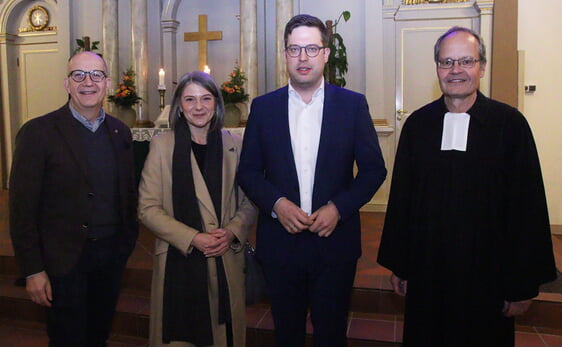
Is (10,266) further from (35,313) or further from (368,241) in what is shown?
(368,241)

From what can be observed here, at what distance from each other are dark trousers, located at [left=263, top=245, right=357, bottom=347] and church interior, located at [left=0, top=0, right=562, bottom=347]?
7.15 feet

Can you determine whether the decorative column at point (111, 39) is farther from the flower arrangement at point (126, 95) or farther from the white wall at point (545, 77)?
the white wall at point (545, 77)

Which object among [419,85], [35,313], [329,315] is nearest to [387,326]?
[329,315]

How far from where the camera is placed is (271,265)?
2.02m

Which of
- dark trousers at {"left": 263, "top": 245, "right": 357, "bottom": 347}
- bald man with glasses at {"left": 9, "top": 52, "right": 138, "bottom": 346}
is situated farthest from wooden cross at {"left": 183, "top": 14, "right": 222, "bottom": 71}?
dark trousers at {"left": 263, "top": 245, "right": 357, "bottom": 347}

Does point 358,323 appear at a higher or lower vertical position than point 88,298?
lower

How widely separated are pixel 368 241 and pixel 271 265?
2836mm

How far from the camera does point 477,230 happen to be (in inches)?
71.9

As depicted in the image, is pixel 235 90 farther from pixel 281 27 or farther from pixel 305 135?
pixel 305 135

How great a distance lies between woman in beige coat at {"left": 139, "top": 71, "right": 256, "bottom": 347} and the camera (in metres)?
2.09

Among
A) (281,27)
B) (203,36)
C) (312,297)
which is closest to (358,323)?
(312,297)

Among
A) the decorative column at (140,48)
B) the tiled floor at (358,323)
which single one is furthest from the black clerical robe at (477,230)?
the decorative column at (140,48)

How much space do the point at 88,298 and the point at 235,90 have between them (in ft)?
13.0

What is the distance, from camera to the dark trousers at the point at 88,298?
2.10 meters
